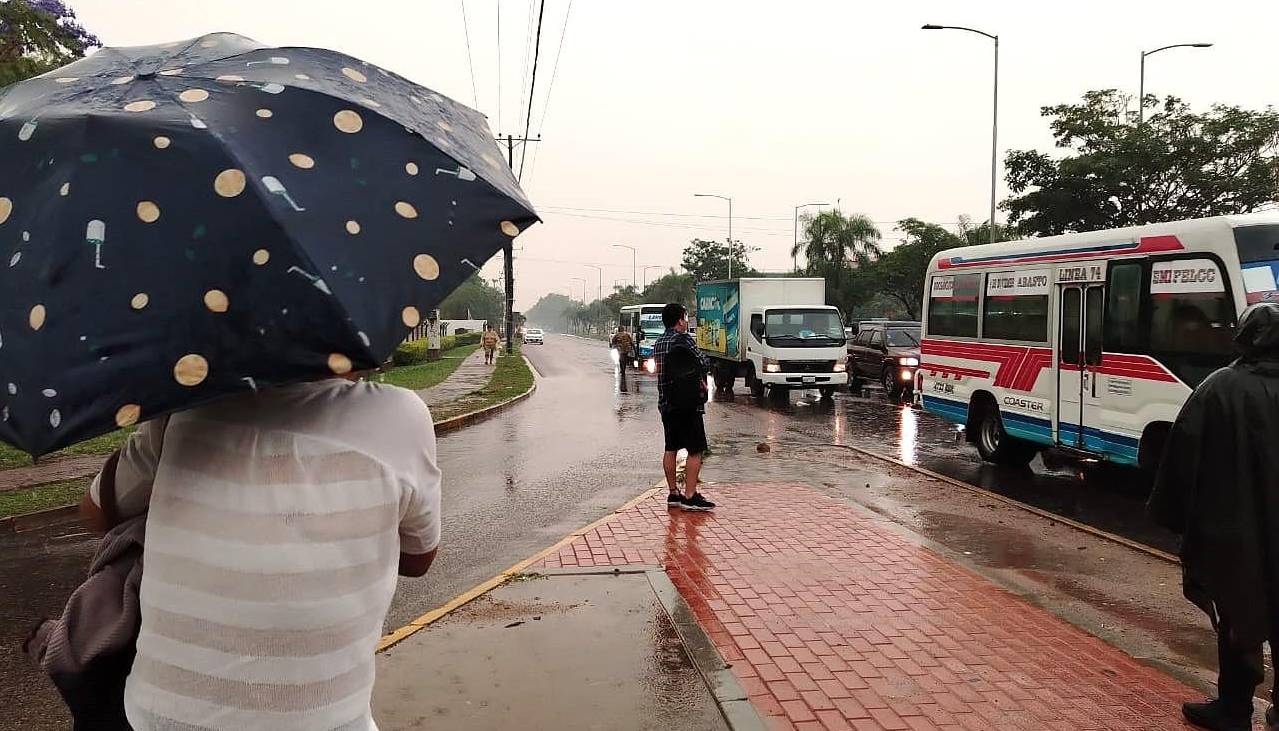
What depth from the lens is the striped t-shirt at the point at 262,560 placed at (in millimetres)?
1628

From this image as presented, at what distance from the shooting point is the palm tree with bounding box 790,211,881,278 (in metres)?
51.5

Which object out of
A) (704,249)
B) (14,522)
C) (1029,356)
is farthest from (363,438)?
(704,249)

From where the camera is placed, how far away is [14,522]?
8000 mm

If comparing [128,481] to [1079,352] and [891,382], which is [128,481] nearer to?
[1079,352]

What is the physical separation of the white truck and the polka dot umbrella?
18903 mm

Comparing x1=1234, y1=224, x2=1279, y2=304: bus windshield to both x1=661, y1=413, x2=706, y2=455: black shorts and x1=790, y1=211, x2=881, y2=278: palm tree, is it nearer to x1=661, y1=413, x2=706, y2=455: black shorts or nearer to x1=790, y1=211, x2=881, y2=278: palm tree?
x1=661, y1=413, x2=706, y2=455: black shorts

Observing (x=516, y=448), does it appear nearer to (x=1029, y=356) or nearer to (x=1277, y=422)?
(x=1029, y=356)

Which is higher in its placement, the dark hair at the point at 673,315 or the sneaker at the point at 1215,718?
the dark hair at the point at 673,315

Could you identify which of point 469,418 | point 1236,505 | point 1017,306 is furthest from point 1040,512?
point 469,418

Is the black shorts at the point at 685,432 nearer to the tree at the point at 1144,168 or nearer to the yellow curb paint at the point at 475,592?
the yellow curb paint at the point at 475,592

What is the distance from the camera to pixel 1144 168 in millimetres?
26672

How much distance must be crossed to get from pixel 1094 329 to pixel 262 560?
998cm

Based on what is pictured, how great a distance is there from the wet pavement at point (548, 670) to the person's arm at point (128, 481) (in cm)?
220

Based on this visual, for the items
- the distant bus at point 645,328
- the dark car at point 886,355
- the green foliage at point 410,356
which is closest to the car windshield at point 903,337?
the dark car at point 886,355
